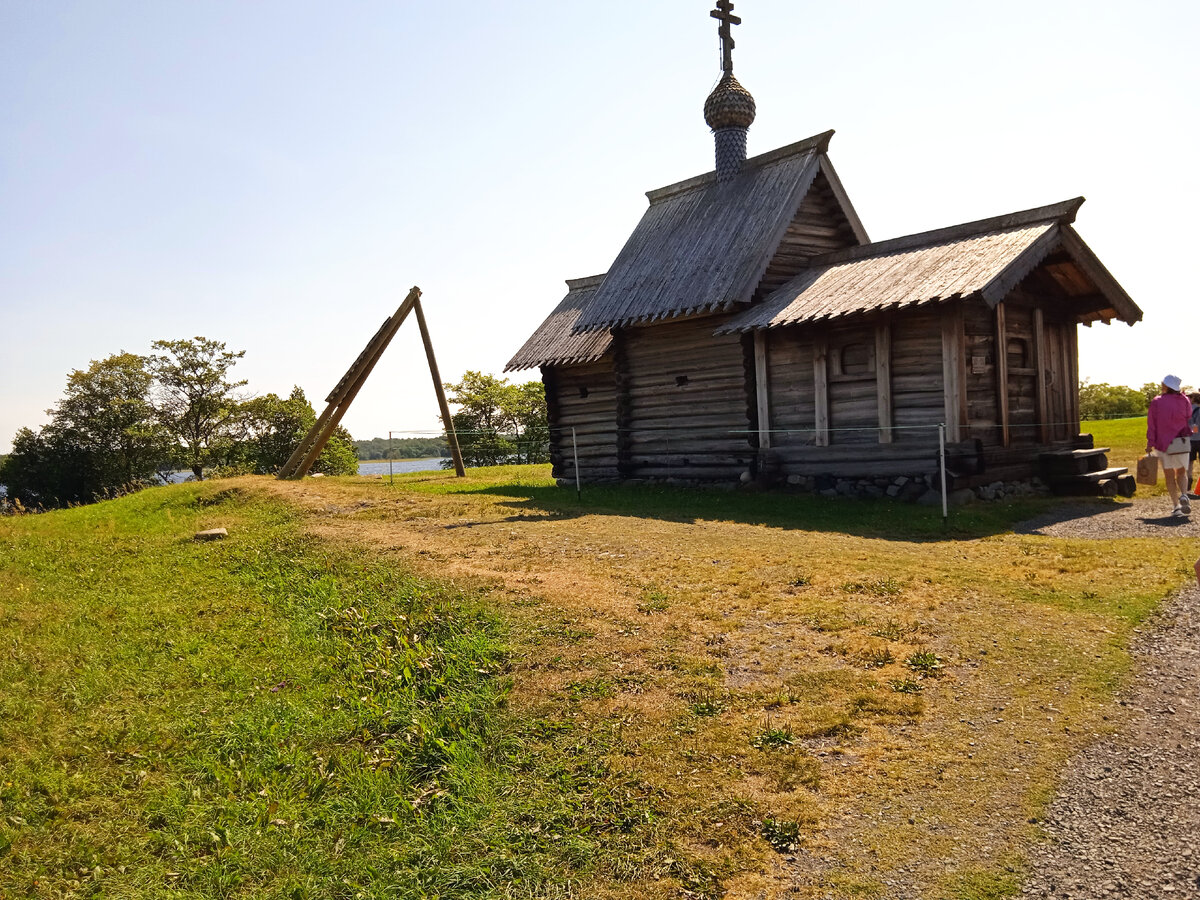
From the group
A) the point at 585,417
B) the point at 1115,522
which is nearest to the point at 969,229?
the point at 1115,522

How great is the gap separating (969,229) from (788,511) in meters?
6.71

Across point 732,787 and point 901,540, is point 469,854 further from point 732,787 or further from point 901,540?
point 901,540

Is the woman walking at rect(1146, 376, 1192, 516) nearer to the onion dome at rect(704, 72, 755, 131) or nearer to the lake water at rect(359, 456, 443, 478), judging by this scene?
the onion dome at rect(704, 72, 755, 131)

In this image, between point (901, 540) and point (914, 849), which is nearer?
point (914, 849)

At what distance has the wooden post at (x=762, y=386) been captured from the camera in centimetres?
1690

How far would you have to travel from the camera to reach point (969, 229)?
1545 cm

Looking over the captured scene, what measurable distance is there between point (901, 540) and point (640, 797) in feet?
25.5

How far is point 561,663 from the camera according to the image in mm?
6590

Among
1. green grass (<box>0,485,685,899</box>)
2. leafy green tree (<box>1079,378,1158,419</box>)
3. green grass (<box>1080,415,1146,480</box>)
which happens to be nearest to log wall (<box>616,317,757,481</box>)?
green grass (<box>1080,415,1146,480</box>)

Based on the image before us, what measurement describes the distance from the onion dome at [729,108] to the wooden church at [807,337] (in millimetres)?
47

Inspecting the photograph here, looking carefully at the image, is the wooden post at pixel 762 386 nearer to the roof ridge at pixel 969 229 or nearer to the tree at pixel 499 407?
the roof ridge at pixel 969 229

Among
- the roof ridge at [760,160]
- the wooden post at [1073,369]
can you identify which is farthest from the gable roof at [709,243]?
the wooden post at [1073,369]

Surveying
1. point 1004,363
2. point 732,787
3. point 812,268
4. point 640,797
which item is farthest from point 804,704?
→ point 812,268

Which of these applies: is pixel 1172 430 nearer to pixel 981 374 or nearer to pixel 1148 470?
pixel 1148 470
